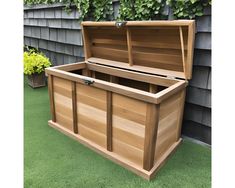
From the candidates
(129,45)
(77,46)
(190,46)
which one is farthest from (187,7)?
(77,46)

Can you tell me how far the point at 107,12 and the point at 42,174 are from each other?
1.50m

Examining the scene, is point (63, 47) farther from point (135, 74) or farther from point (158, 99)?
point (158, 99)

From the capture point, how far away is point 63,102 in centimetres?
188

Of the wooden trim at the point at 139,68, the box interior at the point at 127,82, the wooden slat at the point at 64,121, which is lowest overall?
the wooden slat at the point at 64,121

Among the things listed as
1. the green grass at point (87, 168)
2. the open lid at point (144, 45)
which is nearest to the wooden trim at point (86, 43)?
the open lid at point (144, 45)

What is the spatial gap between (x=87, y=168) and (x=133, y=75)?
809mm

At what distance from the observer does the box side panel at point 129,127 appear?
1.34 m

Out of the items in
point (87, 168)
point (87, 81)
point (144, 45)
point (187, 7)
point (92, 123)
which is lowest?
point (87, 168)

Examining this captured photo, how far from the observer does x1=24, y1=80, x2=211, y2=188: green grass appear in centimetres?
136

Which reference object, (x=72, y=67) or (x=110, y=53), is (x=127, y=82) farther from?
(x=72, y=67)

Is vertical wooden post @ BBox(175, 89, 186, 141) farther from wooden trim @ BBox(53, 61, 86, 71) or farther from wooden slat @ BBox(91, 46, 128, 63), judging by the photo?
wooden trim @ BBox(53, 61, 86, 71)

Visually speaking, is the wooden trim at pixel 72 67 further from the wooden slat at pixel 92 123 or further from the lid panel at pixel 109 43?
the wooden slat at pixel 92 123

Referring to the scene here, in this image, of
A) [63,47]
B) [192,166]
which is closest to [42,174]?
[192,166]

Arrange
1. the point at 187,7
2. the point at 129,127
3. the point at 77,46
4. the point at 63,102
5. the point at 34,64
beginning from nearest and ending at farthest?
the point at 129,127
the point at 187,7
the point at 63,102
the point at 77,46
the point at 34,64
